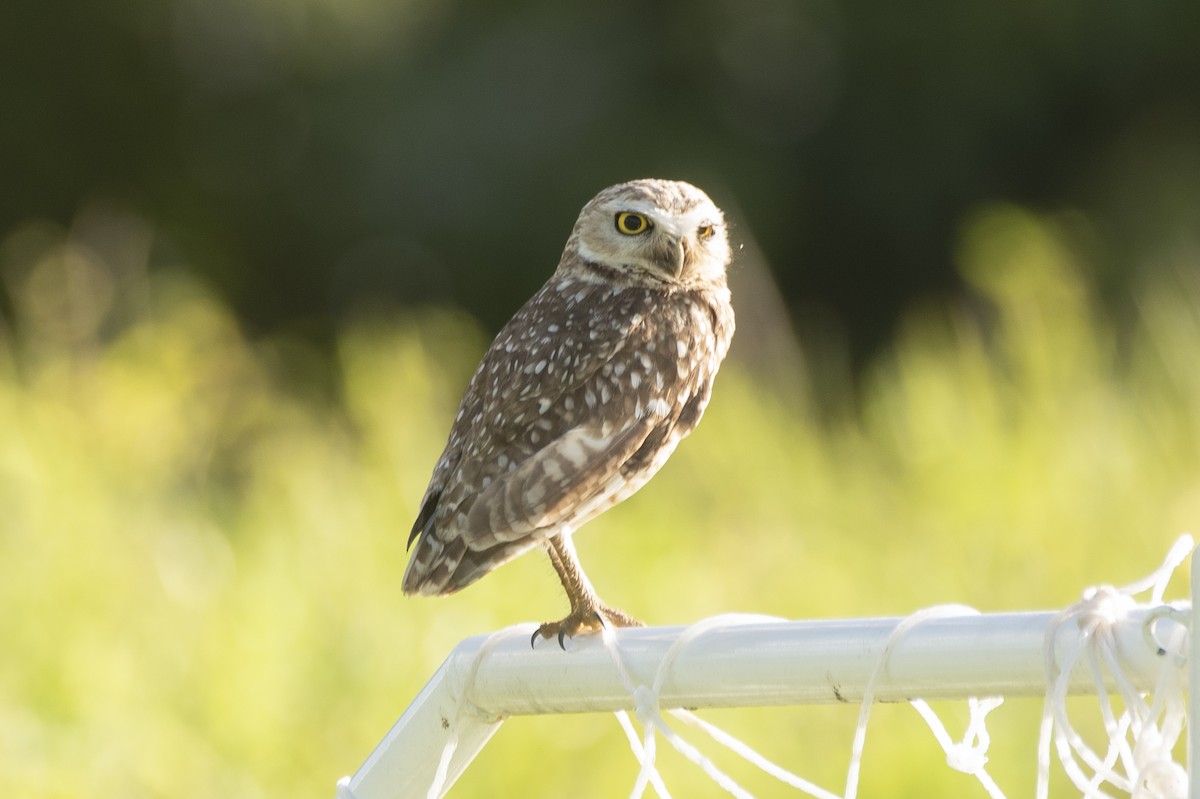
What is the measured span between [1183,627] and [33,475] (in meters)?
4.10

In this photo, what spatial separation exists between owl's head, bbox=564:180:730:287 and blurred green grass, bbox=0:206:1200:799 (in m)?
1.48

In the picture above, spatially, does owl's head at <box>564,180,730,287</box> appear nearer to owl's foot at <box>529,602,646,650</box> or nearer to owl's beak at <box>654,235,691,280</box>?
owl's beak at <box>654,235,691,280</box>

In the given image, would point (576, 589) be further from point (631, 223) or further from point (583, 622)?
point (631, 223)

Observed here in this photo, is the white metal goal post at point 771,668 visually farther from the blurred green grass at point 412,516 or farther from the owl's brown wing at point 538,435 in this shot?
the blurred green grass at point 412,516

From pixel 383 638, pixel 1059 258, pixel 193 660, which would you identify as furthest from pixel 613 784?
pixel 1059 258

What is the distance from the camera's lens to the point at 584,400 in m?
2.28

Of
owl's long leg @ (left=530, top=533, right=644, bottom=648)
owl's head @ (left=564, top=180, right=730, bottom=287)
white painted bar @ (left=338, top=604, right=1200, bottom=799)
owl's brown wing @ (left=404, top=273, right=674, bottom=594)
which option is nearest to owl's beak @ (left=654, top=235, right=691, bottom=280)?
owl's head @ (left=564, top=180, right=730, bottom=287)

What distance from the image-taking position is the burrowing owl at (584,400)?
2.16m

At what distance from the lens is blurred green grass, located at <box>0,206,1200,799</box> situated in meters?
3.75

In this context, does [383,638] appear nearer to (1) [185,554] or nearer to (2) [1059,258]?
(1) [185,554]

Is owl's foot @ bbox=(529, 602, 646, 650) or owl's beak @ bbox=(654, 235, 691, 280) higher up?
owl's beak @ bbox=(654, 235, 691, 280)

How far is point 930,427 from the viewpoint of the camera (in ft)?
15.1

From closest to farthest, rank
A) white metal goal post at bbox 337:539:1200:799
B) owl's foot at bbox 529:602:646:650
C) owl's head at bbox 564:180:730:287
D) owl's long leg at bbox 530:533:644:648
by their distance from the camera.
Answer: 1. white metal goal post at bbox 337:539:1200:799
2. owl's foot at bbox 529:602:646:650
3. owl's long leg at bbox 530:533:644:648
4. owl's head at bbox 564:180:730:287

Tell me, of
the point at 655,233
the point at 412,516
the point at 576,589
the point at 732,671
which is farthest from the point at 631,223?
the point at 412,516
